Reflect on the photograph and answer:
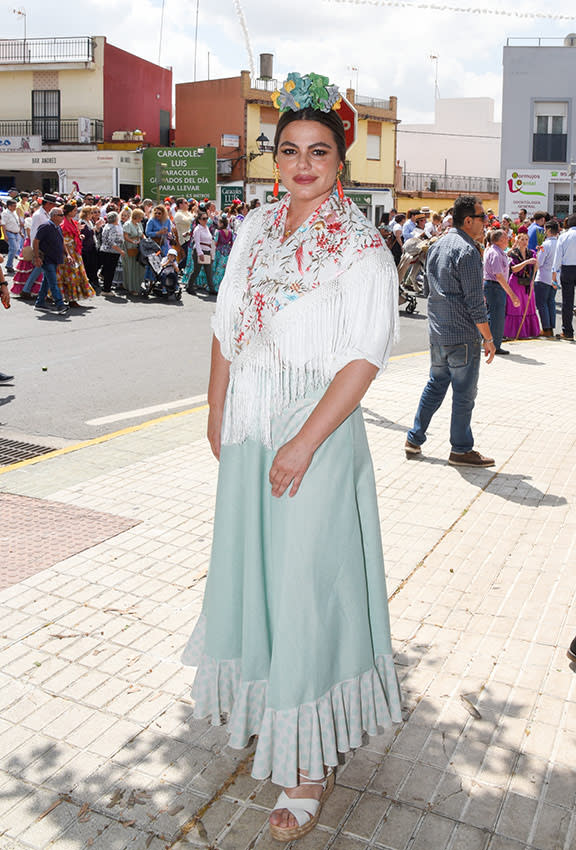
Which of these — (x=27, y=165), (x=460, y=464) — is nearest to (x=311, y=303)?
(x=460, y=464)

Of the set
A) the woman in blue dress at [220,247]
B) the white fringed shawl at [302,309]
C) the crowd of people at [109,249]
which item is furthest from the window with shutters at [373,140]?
the white fringed shawl at [302,309]

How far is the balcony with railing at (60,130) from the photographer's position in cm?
4172

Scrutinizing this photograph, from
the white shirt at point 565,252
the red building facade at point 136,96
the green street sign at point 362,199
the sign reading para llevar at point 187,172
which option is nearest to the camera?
the white shirt at point 565,252

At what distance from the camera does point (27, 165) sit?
4156cm

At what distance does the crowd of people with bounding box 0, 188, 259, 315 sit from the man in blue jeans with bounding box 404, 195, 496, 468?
8.49m

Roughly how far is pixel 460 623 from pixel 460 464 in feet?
8.38

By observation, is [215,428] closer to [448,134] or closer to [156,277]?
[156,277]

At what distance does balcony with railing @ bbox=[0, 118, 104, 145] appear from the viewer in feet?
137

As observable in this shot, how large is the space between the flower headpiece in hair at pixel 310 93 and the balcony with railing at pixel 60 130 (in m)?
41.9

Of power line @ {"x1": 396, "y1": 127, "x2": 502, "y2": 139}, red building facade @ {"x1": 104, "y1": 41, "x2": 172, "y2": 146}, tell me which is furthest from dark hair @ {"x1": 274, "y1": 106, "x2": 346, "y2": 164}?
power line @ {"x1": 396, "y1": 127, "x2": 502, "y2": 139}

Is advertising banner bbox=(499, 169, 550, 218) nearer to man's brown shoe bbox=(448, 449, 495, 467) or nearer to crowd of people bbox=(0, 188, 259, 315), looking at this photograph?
crowd of people bbox=(0, 188, 259, 315)

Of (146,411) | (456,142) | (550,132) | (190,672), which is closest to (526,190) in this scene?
(550,132)

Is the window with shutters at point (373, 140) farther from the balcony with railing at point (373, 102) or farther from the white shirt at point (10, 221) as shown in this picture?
the white shirt at point (10, 221)

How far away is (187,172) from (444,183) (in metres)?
31.0
